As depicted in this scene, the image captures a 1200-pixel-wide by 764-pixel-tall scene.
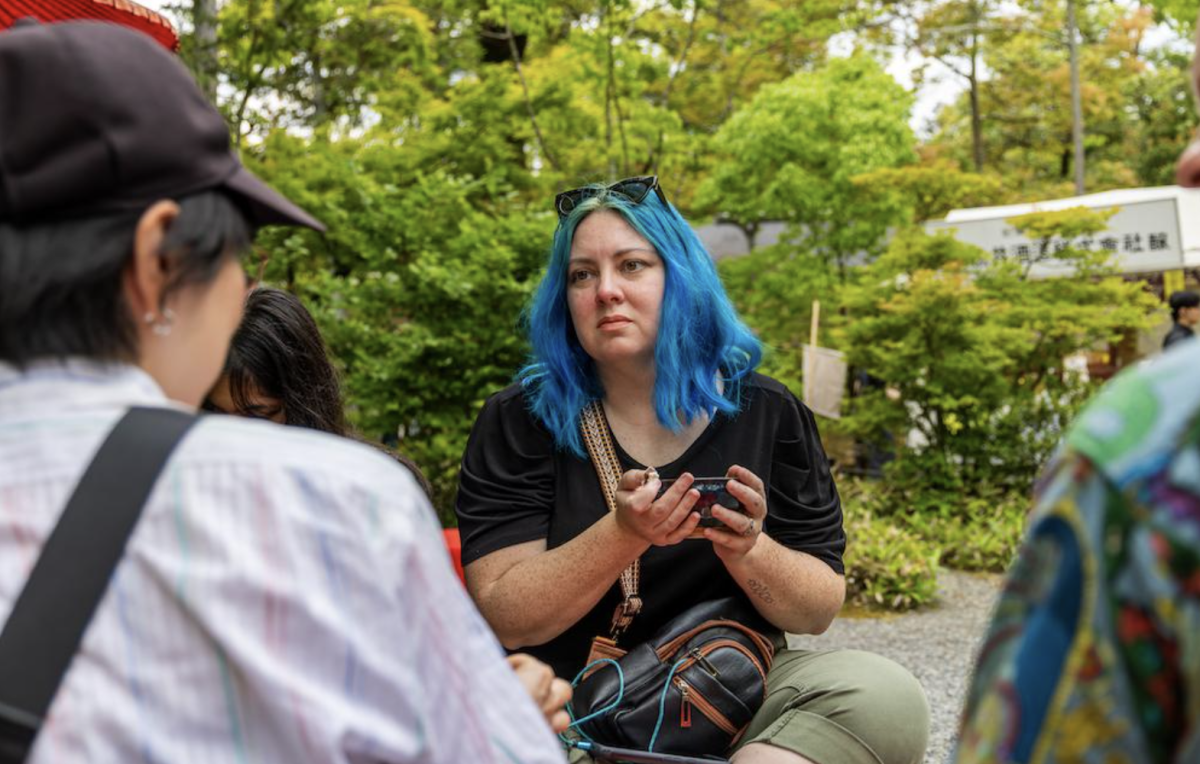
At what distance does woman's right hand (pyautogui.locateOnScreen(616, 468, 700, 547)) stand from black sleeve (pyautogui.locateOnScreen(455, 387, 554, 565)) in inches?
17.4

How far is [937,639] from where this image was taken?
6.48 meters

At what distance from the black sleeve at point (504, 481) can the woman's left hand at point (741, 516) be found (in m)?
0.50

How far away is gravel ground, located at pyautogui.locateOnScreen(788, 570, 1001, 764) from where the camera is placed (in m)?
5.52

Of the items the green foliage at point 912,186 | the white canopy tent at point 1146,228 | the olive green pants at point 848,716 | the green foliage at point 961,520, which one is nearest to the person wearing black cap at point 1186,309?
the green foliage at point 912,186

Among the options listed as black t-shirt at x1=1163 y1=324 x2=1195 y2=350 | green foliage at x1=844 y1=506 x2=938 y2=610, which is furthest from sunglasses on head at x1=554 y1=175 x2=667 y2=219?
black t-shirt at x1=1163 y1=324 x2=1195 y2=350

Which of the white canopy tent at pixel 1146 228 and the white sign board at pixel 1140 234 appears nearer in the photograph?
the white sign board at pixel 1140 234

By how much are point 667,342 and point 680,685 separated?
847 mm

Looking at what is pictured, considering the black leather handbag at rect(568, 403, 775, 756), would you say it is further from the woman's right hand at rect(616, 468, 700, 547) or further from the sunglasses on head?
the sunglasses on head

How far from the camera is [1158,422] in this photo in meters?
0.80

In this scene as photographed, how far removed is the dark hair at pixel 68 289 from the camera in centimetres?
108

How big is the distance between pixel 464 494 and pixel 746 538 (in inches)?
29.1

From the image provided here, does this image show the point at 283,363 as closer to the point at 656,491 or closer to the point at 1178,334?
the point at 656,491

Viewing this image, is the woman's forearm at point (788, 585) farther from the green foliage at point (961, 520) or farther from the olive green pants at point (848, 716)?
the green foliage at point (961, 520)

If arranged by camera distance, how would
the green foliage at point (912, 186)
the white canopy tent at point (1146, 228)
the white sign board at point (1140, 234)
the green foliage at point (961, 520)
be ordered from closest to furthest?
the green foliage at point (961, 520), the green foliage at point (912, 186), the white sign board at point (1140, 234), the white canopy tent at point (1146, 228)
